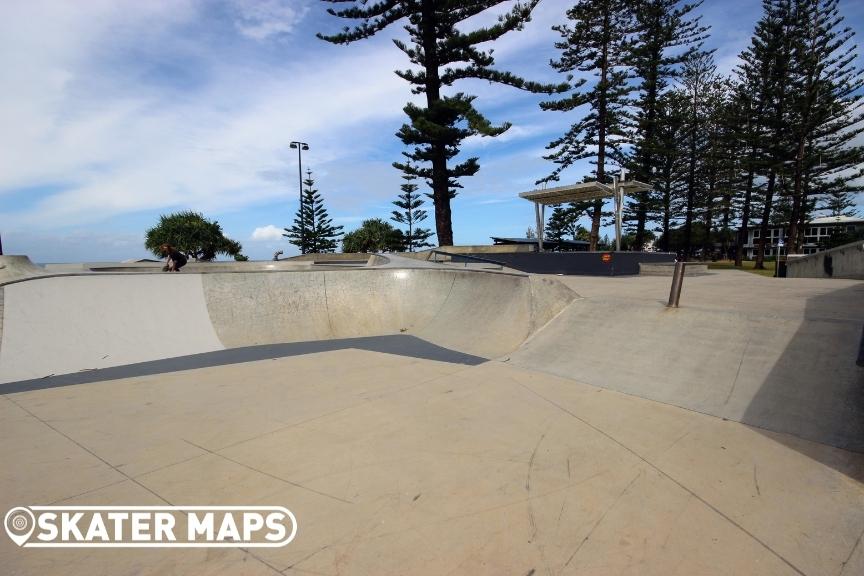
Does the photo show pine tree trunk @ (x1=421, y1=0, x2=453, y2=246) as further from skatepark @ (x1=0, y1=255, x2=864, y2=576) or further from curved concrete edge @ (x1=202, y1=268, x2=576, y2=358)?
skatepark @ (x1=0, y1=255, x2=864, y2=576)

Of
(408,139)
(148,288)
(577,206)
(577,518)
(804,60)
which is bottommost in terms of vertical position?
(577,518)

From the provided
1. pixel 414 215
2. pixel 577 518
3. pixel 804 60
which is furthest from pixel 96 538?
pixel 414 215

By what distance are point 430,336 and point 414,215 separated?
4334 cm

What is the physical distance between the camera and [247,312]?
855 cm

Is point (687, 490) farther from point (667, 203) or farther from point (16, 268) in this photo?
point (667, 203)

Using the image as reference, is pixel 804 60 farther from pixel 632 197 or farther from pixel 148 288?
pixel 148 288

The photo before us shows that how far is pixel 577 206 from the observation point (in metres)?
28.1

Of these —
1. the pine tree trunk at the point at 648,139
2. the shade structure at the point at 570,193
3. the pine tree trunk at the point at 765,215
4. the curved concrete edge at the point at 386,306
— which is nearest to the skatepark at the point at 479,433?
the curved concrete edge at the point at 386,306

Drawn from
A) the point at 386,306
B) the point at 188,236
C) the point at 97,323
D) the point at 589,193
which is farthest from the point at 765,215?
the point at 188,236

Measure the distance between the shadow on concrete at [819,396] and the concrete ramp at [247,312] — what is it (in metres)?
3.29

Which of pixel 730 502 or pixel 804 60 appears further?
pixel 804 60

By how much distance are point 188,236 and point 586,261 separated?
51103 mm

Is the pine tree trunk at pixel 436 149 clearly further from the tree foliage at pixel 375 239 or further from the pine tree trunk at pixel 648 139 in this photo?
the tree foliage at pixel 375 239

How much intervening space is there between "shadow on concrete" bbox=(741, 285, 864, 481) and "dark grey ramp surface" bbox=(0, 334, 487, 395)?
345 centimetres
